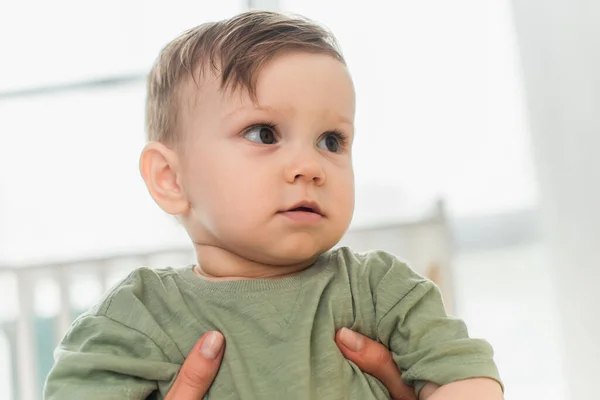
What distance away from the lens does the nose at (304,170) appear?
2.72 ft

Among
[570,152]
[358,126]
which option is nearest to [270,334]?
[358,126]

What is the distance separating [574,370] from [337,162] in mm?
1504

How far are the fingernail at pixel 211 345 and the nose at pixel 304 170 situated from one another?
20 centimetres

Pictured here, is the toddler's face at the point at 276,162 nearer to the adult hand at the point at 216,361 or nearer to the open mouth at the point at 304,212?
the open mouth at the point at 304,212

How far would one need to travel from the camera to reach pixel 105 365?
0.80 meters

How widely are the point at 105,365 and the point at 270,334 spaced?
192 mm

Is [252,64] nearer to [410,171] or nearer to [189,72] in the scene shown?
[189,72]

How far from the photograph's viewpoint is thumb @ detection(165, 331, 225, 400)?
2.67ft

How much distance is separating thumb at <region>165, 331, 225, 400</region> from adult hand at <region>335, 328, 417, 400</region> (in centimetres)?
15

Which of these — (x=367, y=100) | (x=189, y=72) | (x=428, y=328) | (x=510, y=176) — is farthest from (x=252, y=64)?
(x=510, y=176)

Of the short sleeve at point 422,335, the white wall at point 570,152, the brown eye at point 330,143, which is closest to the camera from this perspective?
the short sleeve at point 422,335

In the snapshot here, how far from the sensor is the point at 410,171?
2.18m

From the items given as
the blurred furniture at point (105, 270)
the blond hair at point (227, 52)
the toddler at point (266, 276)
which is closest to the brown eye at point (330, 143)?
the toddler at point (266, 276)

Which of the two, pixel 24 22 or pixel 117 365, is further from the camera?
pixel 24 22
